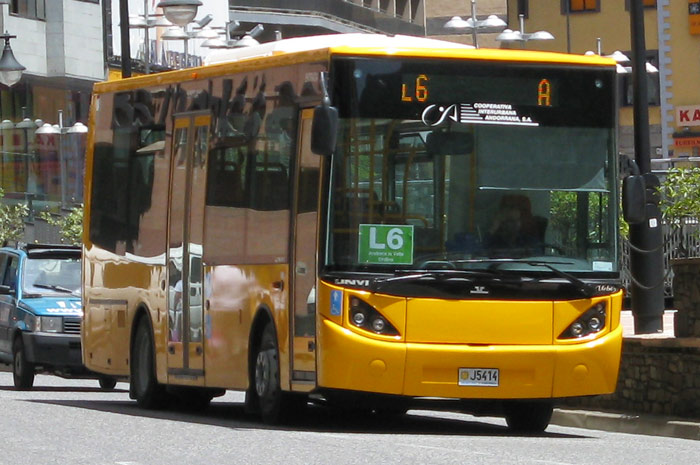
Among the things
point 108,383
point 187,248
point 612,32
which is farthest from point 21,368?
point 612,32

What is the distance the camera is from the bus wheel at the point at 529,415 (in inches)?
736

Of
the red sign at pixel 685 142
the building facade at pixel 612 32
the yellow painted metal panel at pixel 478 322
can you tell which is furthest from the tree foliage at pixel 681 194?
the building facade at pixel 612 32

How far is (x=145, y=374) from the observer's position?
21.8 metres

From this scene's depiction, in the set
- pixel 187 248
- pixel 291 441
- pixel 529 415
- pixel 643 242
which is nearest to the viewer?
pixel 291 441

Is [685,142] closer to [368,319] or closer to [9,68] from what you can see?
[9,68]

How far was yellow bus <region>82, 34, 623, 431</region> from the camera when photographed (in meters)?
17.1

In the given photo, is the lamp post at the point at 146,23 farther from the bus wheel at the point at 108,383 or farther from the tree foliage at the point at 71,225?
the bus wheel at the point at 108,383

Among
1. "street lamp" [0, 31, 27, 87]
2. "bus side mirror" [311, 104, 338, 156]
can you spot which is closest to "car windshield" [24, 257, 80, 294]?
"street lamp" [0, 31, 27, 87]

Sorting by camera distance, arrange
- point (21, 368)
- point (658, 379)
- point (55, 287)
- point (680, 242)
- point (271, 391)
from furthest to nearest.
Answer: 1. point (680, 242)
2. point (55, 287)
3. point (21, 368)
4. point (658, 379)
5. point (271, 391)

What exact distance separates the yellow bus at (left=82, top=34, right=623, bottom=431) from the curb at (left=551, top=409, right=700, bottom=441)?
1.11 m

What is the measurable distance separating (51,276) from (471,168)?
12063 mm

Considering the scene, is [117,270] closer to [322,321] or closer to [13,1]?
[322,321]

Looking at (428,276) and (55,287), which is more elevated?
(428,276)

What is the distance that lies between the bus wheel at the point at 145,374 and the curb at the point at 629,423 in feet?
13.3
